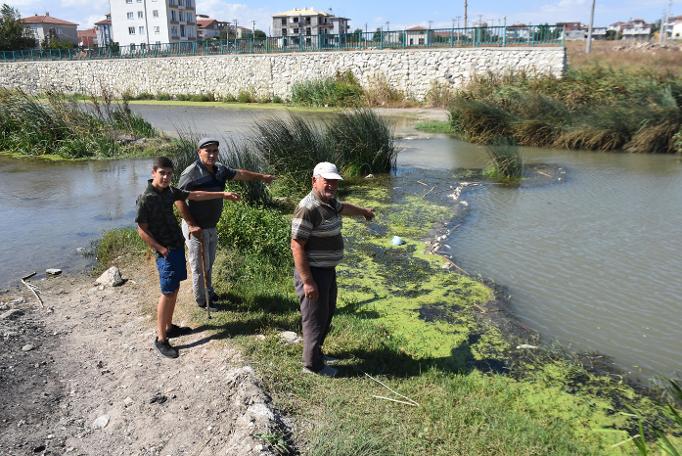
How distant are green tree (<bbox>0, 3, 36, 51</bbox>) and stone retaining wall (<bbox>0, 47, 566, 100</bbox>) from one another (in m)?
14.2

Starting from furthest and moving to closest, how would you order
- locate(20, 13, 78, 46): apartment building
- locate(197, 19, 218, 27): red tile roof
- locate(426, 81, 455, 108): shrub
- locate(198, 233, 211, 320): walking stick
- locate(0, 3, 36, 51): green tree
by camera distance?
locate(197, 19, 218, 27): red tile roof
locate(20, 13, 78, 46): apartment building
locate(0, 3, 36, 51): green tree
locate(426, 81, 455, 108): shrub
locate(198, 233, 211, 320): walking stick

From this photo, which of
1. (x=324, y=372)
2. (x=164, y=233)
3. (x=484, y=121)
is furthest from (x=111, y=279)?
(x=484, y=121)

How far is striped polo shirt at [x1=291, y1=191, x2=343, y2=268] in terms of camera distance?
3586 millimetres

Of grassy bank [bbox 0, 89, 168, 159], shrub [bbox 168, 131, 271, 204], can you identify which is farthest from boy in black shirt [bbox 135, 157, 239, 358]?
grassy bank [bbox 0, 89, 168, 159]

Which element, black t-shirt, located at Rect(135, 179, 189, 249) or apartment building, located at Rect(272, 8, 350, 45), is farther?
apartment building, located at Rect(272, 8, 350, 45)

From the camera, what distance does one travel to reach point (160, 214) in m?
4.17

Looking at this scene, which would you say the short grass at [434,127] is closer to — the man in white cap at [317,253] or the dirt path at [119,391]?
the dirt path at [119,391]

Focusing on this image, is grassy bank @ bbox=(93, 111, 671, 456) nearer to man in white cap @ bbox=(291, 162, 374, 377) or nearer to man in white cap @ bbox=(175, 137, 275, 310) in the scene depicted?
man in white cap @ bbox=(291, 162, 374, 377)

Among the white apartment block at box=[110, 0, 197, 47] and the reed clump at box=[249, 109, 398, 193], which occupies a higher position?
the white apartment block at box=[110, 0, 197, 47]

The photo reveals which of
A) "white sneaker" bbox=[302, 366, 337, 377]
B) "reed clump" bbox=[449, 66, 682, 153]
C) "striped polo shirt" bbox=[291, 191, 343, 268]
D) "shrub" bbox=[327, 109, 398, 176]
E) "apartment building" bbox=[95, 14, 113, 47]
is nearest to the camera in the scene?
"striped polo shirt" bbox=[291, 191, 343, 268]

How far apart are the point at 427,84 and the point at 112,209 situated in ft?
63.5

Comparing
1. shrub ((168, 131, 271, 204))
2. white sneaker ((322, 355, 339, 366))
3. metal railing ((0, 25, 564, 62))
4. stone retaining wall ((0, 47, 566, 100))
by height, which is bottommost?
white sneaker ((322, 355, 339, 366))

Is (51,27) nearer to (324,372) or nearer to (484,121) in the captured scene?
(484,121)

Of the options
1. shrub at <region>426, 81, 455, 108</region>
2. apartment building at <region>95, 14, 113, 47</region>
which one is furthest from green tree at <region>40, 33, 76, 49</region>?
shrub at <region>426, 81, 455, 108</region>
